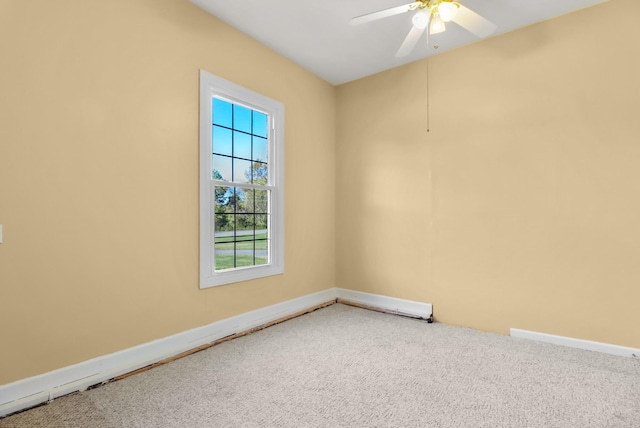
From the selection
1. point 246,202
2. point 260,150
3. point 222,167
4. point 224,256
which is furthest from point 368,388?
point 260,150

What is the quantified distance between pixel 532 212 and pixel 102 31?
12.1ft

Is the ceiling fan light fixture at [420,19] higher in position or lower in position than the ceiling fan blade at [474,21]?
lower

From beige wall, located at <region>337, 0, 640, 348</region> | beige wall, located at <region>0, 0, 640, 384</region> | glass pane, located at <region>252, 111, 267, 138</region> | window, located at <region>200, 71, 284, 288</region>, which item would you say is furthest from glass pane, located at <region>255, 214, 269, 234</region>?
beige wall, located at <region>337, 0, 640, 348</region>

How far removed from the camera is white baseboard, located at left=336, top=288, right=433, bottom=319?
11.7 ft

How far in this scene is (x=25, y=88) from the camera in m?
1.94

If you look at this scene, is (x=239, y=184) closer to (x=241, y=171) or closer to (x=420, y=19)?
(x=241, y=171)

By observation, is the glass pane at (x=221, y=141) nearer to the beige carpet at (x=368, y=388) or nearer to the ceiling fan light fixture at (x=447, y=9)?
the beige carpet at (x=368, y=388)

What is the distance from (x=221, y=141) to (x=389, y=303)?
2.55 meters

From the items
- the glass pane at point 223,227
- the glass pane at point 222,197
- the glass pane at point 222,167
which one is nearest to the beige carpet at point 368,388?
the glass pane at point 223,227

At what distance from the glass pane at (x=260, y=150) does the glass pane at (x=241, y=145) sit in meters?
0.08

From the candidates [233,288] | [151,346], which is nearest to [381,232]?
[233,288]

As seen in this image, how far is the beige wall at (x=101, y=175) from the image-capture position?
1918 mm

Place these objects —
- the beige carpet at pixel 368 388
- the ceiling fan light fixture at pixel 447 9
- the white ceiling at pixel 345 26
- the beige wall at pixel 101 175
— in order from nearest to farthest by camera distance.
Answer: the beige carpet at pixel 368 388, the beige wall at pixel 101 175, the ceiling fan light fixture at pixel 447 9, the white ceiling at pixel 345 26

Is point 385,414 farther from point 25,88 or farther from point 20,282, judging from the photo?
point 25,88
